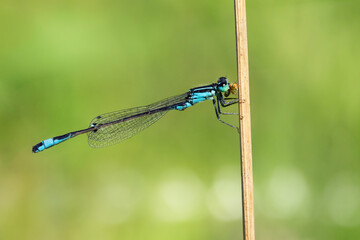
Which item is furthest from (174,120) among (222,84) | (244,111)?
(244,111)

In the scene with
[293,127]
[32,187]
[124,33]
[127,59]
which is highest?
[124,33]

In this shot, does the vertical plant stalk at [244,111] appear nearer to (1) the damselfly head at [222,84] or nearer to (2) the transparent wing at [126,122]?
(1) the damselfly head at [222,84]

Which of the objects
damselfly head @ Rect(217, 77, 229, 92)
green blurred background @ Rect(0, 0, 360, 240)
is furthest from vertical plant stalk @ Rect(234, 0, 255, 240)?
green blurred background @ Rect(0, 0, 360, 240)

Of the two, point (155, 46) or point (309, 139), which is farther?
point (155, 46)

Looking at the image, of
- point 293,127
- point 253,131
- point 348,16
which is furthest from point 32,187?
point 348,16

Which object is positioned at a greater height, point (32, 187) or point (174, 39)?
point (174, 39)

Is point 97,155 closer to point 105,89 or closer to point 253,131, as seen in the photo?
point 105,89
